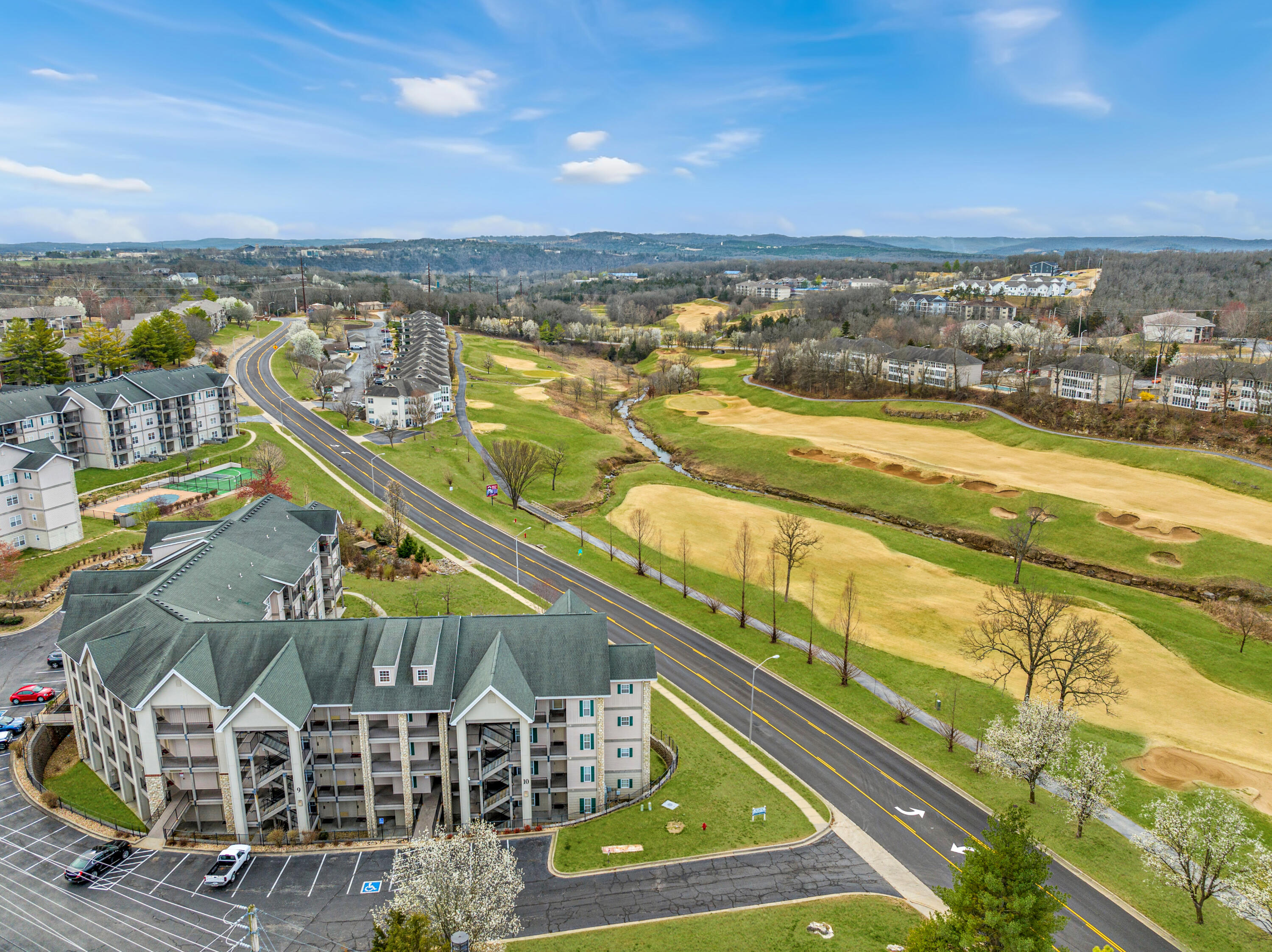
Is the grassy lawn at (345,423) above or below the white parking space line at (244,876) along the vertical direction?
above

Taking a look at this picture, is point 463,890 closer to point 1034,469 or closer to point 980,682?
point 980,682

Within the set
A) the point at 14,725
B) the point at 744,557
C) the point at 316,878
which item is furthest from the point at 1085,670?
the point at 14,725

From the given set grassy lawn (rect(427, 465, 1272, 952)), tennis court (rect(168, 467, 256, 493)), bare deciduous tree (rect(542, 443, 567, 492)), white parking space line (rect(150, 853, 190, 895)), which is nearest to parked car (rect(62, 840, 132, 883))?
white parking space line (rect(150, 853, 190, 895))

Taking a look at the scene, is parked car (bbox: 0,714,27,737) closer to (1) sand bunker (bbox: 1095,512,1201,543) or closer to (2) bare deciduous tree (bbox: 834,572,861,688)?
(2) bare deciduous tree (bbox: 834,572,861,688)

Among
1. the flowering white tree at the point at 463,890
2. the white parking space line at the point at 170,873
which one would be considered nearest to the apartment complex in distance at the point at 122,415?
the white parking space line at the point at 170,873

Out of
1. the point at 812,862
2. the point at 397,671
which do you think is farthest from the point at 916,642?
the point at 397,671

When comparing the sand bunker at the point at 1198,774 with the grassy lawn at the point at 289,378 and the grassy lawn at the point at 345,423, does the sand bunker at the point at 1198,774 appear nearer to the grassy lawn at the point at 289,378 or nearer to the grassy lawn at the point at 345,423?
the grassy lawn at the point at 345,423

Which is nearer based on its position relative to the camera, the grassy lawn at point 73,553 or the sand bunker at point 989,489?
the grassy lawn at point 73,553
